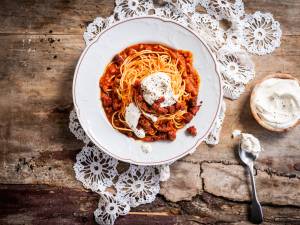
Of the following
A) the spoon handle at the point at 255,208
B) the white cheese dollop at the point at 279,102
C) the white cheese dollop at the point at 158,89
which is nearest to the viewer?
the white cheese dollop at the point at 158,89

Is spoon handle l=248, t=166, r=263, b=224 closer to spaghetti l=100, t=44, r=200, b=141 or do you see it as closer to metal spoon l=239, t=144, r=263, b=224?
metal spoon l=239, t=144, r=263, b=224

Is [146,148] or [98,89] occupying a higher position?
[98,89]

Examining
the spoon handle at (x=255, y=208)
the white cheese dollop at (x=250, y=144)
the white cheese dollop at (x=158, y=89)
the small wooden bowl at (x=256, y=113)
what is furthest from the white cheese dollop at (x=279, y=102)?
the white cheese dollop at (x=158, y=89)

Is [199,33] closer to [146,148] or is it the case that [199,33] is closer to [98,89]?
[98,89]

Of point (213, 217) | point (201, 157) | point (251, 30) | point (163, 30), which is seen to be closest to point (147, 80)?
point (163, 30)

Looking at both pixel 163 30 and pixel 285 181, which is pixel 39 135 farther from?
pixel 285 181

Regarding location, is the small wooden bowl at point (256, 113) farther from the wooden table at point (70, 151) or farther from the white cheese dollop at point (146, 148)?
the white cheese dollop at point (146, 148)

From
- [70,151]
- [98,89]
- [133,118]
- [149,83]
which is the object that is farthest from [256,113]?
[70,151]
